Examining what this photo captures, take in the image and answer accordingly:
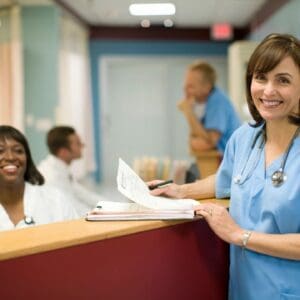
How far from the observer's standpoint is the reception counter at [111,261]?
1.05 m

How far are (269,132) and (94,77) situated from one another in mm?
6917

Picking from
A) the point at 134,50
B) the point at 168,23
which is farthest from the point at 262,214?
the point at 134,50

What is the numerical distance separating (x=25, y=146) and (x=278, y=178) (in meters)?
1.22

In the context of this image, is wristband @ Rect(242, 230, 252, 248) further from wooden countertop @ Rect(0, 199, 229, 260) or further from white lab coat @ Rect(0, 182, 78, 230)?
white lab coat @ Rect(0, 182, 78, 230)

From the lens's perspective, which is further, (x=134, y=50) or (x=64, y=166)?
(x=134, y=50)

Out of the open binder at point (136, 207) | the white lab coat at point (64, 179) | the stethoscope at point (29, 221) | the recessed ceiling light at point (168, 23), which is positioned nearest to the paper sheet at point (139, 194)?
the open binder at point (136, 207)

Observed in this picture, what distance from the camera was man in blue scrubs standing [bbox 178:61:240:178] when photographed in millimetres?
3164

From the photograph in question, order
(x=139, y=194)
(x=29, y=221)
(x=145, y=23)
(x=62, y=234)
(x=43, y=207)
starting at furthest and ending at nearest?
1. (x=145, y=23)
2. (x=43, y=207)
3. (x=29, y=221)
4. (x=139, y=194)
5. (x=62, y=234)

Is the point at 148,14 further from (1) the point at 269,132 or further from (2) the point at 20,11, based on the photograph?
(1) the point at 269,132

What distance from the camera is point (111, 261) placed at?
3.86 ft

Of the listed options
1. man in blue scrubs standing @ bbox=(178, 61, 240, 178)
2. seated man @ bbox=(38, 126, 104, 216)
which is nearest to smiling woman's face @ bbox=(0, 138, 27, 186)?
seated man @ bbox=(38, 126, 104, 216)

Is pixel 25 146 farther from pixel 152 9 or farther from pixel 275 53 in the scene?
pixel 152 9

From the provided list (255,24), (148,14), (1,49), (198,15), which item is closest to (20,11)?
(1,49)

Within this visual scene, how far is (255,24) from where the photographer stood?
279 inches
